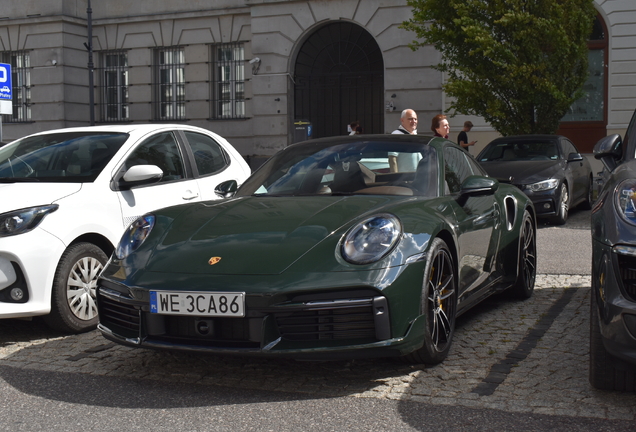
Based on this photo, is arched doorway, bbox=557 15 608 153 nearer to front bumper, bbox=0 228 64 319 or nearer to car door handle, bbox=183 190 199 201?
car door handle, bbox=183 190 199 201

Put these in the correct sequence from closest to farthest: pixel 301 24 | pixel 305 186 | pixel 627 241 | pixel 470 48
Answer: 1. pixel 627 241
2. pixel 305 186
3. pixel 470 48
4. pixel 301 24

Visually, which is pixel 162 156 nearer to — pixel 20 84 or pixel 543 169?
pixel 543 169

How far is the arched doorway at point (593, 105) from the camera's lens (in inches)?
848

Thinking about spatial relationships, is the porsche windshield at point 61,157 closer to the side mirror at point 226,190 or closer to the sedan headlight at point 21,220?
the sedan headlight at point 21,220

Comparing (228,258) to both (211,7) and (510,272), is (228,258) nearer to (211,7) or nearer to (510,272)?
(510,272)

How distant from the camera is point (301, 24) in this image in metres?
23.5

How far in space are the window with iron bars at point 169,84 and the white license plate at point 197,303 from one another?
22.3m

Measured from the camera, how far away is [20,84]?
26.5 metres

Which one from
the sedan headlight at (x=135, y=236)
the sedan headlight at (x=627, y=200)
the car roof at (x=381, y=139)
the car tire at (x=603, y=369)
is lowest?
the car tire at (x=603, y=369)

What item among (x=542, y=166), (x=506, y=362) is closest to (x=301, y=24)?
(x=542, y=166)

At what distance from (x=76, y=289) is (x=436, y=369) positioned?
8.43ft

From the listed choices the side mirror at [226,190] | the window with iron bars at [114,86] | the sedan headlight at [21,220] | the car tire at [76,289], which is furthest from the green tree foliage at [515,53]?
the sedan headlight at [21,220]

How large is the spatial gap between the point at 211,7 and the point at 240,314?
2249cm

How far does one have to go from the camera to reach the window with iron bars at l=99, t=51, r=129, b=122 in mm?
26422
